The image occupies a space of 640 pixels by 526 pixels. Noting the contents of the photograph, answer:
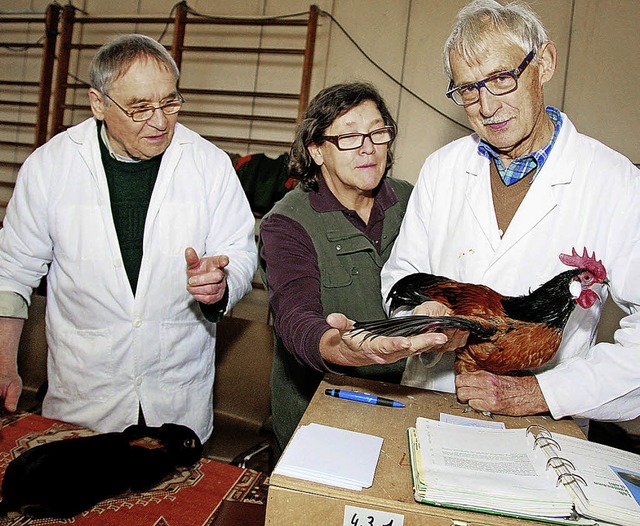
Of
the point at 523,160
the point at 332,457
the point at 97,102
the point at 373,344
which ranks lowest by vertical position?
the point at 332,457

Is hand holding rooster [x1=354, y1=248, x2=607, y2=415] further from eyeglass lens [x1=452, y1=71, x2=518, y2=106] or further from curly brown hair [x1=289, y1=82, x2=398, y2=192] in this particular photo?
curly brown hair [x1=289, y1=82, x2=398, y2=192]

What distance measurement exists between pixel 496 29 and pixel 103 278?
1.31m

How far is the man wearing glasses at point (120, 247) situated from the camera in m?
1.69

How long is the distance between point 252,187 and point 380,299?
220cm

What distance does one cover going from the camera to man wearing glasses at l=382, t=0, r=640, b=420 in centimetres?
117

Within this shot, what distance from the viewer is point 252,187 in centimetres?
364

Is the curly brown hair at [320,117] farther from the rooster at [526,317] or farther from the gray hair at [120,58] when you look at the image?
the rooster at [526,317]

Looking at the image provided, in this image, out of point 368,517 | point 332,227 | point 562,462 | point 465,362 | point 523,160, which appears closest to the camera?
point 368,517

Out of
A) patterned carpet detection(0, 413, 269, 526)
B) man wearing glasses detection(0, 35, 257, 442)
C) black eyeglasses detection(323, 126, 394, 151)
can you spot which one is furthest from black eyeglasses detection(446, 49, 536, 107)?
patterned carpet detection(0, 413, 269, 526)

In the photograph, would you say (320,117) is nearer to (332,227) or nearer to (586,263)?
(332,227)

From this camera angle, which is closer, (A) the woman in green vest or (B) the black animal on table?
(B) the black animal on table

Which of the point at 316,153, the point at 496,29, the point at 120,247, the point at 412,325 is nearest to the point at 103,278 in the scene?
the point at 120,247

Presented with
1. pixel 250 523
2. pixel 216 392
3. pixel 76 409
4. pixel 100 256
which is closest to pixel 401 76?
pixel 216 392

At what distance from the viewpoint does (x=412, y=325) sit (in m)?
1.06
